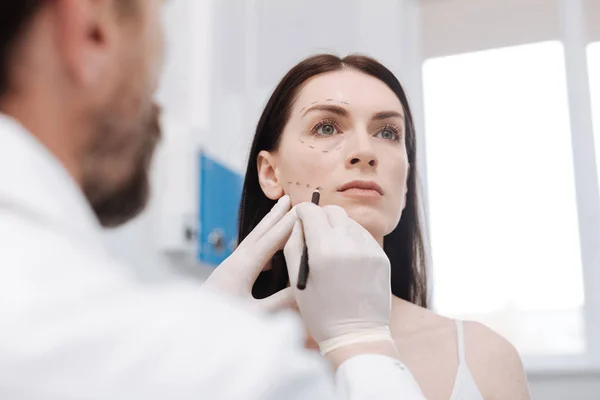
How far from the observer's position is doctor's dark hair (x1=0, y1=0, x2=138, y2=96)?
288 millimetres

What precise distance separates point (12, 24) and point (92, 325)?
146mm

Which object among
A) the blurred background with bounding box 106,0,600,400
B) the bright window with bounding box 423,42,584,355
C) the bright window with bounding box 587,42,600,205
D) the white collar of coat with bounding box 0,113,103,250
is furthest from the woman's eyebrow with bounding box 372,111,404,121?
the bright window with bounding box 587,42,600,205

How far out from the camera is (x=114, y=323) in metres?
0.24

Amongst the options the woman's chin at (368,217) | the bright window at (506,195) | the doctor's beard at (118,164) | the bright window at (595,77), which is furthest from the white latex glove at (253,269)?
the bright window at (595,77)

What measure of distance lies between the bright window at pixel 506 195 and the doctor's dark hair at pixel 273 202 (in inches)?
34.3

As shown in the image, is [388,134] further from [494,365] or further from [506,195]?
[506,195]

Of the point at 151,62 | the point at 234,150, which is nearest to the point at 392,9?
the point at 234,150

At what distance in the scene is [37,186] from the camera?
26 centimetres

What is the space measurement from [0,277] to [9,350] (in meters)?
0.03

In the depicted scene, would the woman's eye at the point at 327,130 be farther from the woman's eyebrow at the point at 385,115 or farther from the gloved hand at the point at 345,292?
the gloved hand at the point at 345,292

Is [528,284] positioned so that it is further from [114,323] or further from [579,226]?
[114,323]

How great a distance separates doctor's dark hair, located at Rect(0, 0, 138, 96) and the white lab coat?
0.09 feet

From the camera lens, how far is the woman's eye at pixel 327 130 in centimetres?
105

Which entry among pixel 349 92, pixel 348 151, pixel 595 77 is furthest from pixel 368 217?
pixel 595 77
